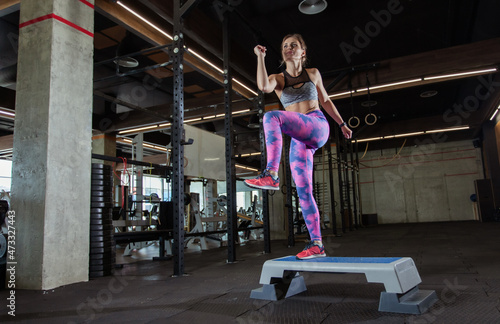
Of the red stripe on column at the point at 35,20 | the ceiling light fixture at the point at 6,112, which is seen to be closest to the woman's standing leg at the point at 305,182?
the red stripe on column at the point at 35,20

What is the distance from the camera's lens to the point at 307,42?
673 centimetres

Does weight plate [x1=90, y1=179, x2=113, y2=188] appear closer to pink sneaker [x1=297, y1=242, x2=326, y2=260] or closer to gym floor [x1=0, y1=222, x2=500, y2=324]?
gym floor [x1=0, y1=222, x2=500, y2=324]

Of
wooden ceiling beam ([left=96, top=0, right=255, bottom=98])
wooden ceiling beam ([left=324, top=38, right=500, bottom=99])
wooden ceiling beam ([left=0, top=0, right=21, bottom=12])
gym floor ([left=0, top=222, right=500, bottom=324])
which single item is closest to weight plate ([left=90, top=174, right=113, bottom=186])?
gym floor ([left=0, top=222, right=500, bottom=324])

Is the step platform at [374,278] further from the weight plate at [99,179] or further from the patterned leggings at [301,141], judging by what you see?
the weight plate at [99,179]

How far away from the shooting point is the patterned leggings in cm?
196

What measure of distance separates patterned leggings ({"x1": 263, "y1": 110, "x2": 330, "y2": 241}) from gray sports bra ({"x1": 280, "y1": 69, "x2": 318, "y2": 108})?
0.13m

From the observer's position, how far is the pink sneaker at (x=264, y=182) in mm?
1890

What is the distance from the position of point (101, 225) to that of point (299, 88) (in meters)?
2.32

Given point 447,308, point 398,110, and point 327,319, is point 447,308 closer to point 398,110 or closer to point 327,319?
point 327,319

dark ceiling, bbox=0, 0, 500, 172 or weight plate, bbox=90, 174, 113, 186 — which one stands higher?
dark ceiling, bbox=0, 0, 500, 172

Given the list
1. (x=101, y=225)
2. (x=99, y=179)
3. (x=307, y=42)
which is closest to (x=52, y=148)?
(x=99, y=179)

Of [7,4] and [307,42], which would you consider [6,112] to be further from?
[307,42]

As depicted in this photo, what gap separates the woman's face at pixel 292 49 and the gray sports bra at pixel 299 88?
0.11 meters

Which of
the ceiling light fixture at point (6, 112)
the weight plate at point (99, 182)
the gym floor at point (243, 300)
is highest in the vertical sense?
the ceiling light fixture at point (6, 112)
